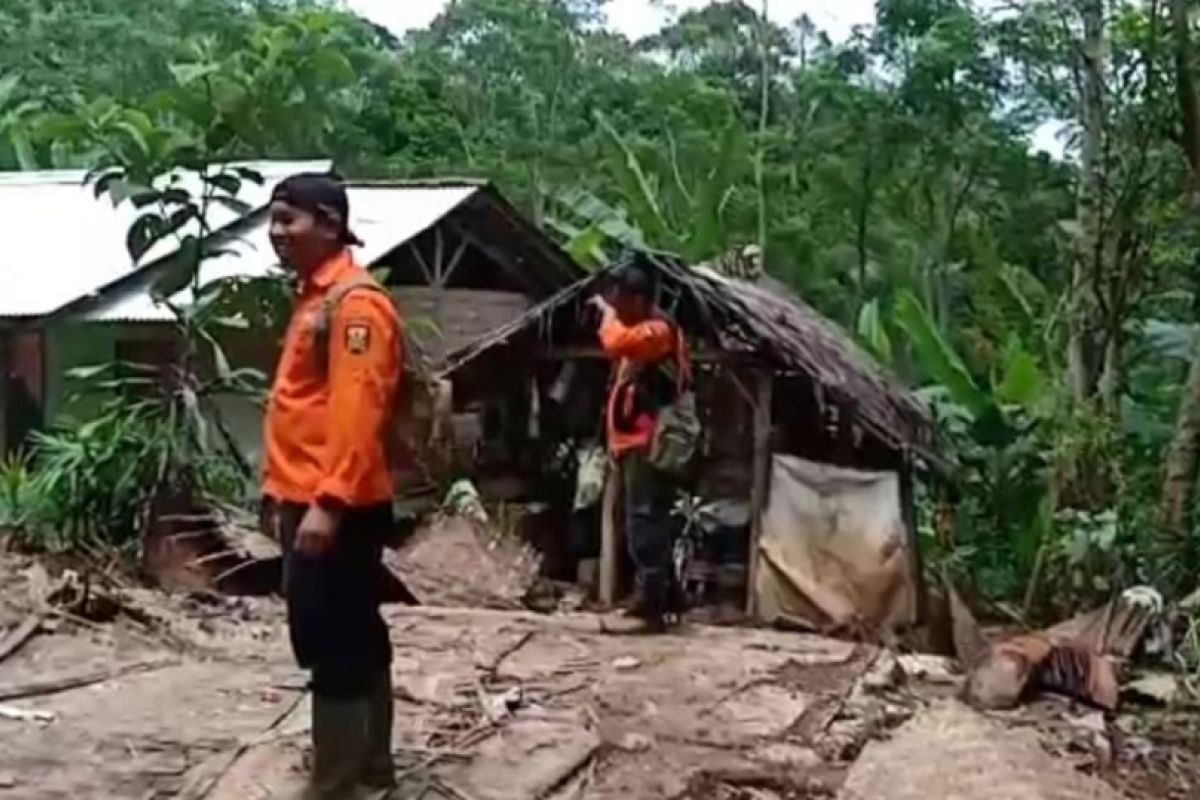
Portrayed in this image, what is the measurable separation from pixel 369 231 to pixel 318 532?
9453mm

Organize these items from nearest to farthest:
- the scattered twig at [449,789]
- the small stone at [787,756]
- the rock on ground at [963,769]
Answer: the scattered twig at [449,789], the rock on ground at [963,769], the small stone at [787,756]

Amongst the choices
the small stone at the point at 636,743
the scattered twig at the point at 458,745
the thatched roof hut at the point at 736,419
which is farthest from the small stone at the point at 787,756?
the thatched roof hut at the point at 736,419

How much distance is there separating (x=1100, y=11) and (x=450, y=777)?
23.9 ft

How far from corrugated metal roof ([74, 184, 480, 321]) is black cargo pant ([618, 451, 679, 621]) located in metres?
4.32

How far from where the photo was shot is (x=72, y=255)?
13.0 metres

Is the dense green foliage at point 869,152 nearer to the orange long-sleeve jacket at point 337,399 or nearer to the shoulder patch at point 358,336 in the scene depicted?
the orange long-sleeve jacket at point 337,399

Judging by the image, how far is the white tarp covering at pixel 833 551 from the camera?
27.8 feet

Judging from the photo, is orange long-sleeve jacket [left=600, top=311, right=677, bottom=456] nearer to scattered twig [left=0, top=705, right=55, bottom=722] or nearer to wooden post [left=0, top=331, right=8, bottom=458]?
scattered twig [left=0, top=705, right=55, bottom=722]

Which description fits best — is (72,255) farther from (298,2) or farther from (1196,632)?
(298,2)

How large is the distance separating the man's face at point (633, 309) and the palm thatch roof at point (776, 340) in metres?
2.25

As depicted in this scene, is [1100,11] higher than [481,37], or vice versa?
[481,37]

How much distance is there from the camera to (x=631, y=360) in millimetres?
6641

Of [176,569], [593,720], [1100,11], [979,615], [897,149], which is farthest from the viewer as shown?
[897,149]

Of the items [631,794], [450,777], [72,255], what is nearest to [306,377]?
[450,777]
